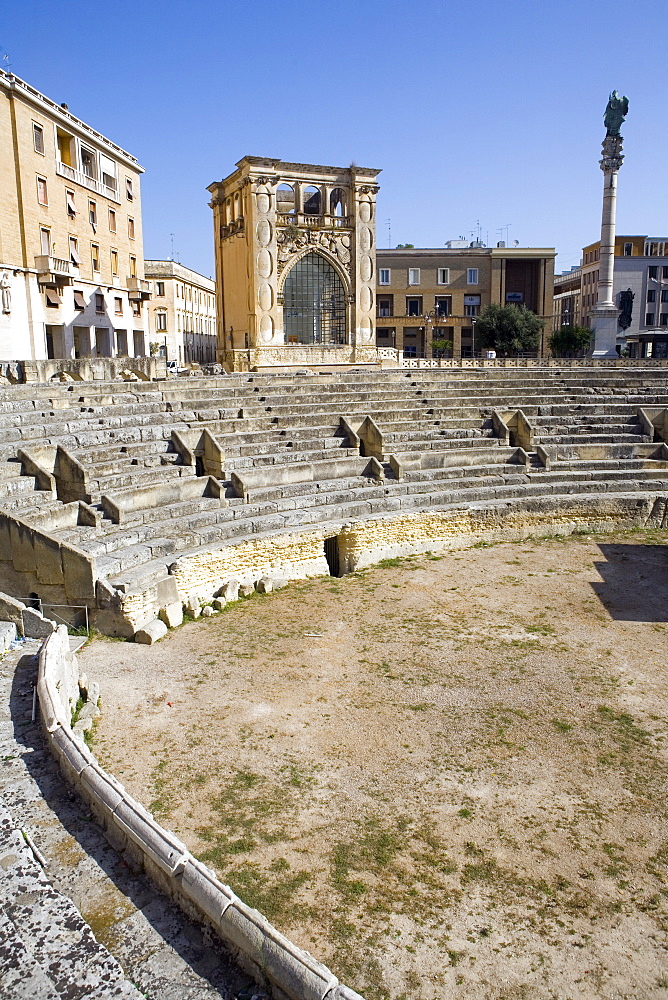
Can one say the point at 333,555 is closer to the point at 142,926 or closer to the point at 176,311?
the point at 142,926

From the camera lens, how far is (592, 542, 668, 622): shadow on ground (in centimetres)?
1226

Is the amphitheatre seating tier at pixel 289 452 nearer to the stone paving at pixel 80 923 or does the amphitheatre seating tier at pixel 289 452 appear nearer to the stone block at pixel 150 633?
the stone block at pixel 150 633

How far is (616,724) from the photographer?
8.57 meters

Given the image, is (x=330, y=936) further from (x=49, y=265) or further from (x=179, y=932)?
(x=49, y=265)

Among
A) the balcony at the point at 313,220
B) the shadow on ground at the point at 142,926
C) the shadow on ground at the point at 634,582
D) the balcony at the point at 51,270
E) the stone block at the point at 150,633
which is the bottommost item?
the shadow on ground at the point at 634,582

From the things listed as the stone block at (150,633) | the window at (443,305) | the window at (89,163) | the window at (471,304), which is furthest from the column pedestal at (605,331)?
the stone block at (150,633)

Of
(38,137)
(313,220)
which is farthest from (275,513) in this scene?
(313,220)

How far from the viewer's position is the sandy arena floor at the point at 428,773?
5.31 m

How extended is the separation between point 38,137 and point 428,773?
24275 millimetres

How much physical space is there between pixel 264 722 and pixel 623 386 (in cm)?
1866

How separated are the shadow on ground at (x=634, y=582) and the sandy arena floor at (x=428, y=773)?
9cm

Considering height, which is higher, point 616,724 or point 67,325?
point 67,325

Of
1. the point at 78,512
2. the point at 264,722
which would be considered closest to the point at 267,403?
the point at 78,512

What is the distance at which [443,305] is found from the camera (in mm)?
54500
